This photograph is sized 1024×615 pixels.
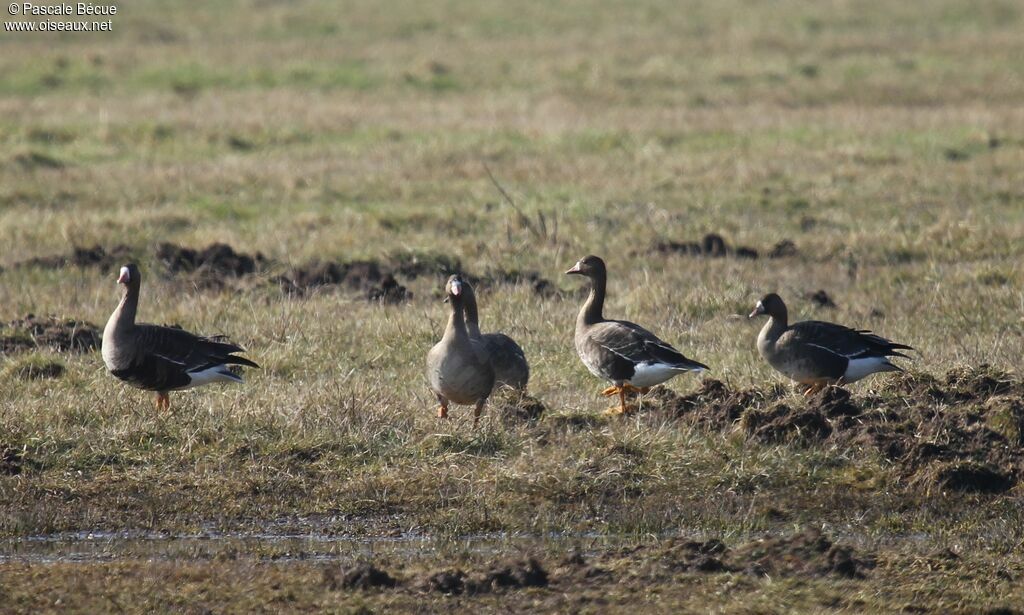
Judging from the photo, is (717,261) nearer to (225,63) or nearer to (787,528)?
(787,528)

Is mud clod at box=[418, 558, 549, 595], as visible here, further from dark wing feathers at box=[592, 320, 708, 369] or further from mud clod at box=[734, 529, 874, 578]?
dark wing feathers at box=[592, 320, 708, 369]

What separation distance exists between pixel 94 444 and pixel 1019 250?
9.94 meters

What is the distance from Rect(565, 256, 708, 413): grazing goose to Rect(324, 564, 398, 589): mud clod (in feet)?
10.5

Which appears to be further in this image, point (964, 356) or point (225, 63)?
point (225, 63)

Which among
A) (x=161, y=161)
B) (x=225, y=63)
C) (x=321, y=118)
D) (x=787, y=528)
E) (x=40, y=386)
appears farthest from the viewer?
(x=225, y=63)

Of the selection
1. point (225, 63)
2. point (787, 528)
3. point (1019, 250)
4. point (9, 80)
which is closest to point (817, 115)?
point (1019, 250)

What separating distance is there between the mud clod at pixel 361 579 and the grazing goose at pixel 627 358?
3.21 meters

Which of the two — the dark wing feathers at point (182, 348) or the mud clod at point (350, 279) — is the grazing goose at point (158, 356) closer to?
the dark wing feathers at point (182, 348)

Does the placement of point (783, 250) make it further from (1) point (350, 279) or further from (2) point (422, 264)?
(1) point (350, 279)

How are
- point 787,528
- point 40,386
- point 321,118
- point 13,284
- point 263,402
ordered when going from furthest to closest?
point 321,118 → point 13,284 → point 40,386 → point 263,402 → point 787,528

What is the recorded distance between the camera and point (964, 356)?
10.5 metres

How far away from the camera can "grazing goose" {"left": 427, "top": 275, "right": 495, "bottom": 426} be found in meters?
8.95

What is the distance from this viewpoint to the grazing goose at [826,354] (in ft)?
31.6

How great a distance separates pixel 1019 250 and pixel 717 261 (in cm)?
312
